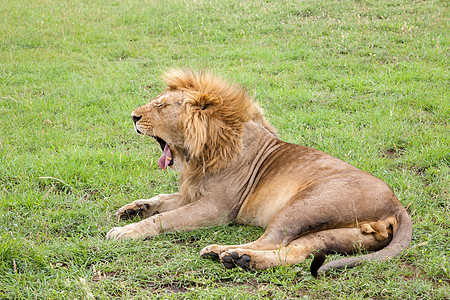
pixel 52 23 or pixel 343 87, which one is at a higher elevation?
pixel 52 23

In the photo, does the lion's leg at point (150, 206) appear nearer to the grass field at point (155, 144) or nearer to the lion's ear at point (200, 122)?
the grass field at point (155, 144)

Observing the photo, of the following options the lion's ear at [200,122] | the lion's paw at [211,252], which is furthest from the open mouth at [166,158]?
the lion's paw at [211,252]

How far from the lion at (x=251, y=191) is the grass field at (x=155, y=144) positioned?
0.40 ft

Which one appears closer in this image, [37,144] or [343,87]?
[37,144]

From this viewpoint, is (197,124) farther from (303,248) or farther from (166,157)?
(303,248)

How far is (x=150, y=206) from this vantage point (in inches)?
163

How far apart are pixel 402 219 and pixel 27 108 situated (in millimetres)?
5177

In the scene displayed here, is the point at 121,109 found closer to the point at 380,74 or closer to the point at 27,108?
the point at 27,108

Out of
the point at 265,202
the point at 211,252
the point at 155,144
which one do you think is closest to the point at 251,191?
the point at 265,202

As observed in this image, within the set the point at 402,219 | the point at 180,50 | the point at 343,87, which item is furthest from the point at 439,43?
the point at 402,219

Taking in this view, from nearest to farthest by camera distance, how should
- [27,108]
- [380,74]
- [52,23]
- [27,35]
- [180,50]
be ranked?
1. [27,108]
2. [380,74]
3. [180,50]
4. [27,35]
5. [52,23]

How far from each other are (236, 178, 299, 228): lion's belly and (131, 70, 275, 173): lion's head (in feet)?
1.26

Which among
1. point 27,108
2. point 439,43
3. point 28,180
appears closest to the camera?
point 28,180

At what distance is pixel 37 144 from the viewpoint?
545 cm
